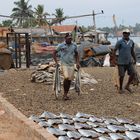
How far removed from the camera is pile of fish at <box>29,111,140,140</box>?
7.24 meters

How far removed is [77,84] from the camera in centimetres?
1217

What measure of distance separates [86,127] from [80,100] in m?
3.59

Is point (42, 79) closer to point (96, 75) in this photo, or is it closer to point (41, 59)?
point (96, 75)

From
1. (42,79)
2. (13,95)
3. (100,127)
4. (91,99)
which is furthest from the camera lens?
(42,79)

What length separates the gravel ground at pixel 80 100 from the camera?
9.92 m

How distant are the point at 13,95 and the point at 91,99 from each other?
2.45 m

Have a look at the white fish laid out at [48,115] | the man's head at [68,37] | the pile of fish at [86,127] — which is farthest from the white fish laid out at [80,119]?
the man's head at [68,37]

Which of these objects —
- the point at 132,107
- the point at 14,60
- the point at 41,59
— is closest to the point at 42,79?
the point at 132,107

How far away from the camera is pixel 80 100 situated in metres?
11.6

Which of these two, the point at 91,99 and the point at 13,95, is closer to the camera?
the point at 91,99

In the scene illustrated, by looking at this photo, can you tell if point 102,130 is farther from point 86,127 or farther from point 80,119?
point 80,119

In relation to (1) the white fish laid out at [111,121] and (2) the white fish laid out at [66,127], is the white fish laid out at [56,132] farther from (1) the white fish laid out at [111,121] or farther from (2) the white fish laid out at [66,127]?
(1) the white fish laid out at [111,121]

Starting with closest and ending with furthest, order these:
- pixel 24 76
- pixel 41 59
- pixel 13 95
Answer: pixel 13 95, pixel 24 76, pixel 41 59

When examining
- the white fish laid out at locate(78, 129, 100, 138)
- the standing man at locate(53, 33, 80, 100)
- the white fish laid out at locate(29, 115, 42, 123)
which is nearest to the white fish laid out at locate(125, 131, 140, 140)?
the white fish laid out at locate(78, 129, 100, 138)
